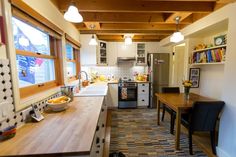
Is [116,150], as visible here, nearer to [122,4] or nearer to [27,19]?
[27,19]

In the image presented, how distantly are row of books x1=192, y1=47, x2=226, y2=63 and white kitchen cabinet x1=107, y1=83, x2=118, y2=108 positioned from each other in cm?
230

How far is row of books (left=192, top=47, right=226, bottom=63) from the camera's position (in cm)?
249

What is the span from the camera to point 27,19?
140 centimetres

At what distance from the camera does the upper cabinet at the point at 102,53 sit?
425 cm

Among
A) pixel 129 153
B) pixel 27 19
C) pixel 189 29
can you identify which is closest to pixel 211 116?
pixel 129 153

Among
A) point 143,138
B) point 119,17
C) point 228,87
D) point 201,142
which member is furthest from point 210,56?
point 143,138

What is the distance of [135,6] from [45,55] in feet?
5.05

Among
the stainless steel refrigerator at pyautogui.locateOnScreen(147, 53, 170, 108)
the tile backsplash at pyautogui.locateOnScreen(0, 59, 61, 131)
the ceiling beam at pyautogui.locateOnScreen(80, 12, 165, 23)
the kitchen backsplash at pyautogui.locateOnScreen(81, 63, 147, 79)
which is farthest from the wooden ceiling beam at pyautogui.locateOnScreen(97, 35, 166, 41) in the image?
the tile backsplash at pyautogui.locateOnScreen(0, 59, 61, 131)

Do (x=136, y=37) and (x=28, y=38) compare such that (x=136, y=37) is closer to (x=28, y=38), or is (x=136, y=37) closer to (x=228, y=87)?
(x=228, y=87)

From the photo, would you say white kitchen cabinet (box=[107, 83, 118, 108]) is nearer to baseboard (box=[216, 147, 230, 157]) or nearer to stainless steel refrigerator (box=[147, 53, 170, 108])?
stainless steel refrigerator (box=[147, 53, 170, 108])

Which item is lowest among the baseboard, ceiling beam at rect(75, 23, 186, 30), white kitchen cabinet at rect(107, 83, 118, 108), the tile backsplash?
the baseboard

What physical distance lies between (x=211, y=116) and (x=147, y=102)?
2.47m

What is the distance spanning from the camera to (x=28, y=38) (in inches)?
64.5

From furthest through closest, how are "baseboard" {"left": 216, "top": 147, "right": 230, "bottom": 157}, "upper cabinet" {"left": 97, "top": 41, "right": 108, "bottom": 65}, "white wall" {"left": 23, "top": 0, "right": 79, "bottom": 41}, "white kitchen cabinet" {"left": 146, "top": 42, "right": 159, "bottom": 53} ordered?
"white kitchen cabinet" {"left": 146, "top": 42, "right": 159, "bottom": 53} < "upper cabinet" {"left": 97, "top": 41, "right": 108, "bottom": 65} < "baseboard" {"left": 216, "top": 147, "right": 230, "bottom": 157} < "white wall" {"left": 23, "top": 0, "right": 79, "bottom": 41}
